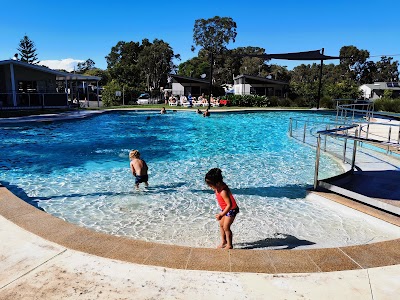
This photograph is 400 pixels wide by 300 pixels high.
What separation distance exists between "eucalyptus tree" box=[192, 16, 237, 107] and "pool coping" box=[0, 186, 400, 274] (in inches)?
2764

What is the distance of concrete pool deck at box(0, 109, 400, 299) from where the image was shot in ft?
10.5

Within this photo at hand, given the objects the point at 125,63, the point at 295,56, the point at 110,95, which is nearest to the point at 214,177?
the point at 295,56

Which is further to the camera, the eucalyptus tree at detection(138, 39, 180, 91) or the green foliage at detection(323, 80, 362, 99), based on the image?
the eucalyptus tree at detection(138, 39, 180, 91)

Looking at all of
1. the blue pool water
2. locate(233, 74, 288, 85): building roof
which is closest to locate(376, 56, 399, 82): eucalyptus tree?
locate(233, 74, 288, 85): building roof

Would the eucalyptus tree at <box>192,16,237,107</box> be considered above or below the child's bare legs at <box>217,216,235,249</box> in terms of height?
above

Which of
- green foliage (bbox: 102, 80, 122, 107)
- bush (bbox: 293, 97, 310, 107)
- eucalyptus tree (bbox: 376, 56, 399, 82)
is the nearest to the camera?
green foliage (bbox: 102, 80, 122, 107)

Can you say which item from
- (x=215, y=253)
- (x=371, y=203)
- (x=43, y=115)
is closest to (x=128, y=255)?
(x=215, y=253)

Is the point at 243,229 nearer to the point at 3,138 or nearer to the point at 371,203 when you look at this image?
the point at 371,203

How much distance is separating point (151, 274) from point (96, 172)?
736 centimetres

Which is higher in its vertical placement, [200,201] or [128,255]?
[128,255]

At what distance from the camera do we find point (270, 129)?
21031mm

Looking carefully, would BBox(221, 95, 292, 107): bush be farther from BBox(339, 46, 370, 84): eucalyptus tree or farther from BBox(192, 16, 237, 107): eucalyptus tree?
BBox(339, 46, 370, 84): eucalyptus tree

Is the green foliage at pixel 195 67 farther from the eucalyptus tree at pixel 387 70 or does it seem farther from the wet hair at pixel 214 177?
the wet hair at pixel 214 177

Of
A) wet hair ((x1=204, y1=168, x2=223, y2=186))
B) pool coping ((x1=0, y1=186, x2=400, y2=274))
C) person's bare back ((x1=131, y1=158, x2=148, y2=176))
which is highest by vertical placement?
wet hair ((x1=204, y1=168, x2=223, y2=186))
